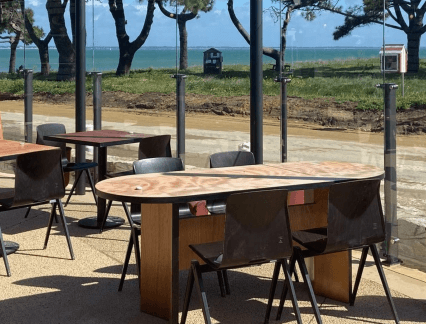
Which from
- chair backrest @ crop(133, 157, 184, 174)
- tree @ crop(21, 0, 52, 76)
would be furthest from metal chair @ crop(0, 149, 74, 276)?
tree @ crop(21, 0, 52, 76)

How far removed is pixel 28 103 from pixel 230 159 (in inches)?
198

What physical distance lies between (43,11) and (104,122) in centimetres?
174

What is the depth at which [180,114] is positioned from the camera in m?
8.52

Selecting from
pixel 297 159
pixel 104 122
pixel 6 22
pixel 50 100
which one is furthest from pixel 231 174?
pixel 6 22

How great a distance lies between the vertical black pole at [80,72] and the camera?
9.48m

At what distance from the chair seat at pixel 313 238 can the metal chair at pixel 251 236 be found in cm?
31

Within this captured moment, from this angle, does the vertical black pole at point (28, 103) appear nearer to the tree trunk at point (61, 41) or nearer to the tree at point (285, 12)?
the tree trunk at point (61, 41)

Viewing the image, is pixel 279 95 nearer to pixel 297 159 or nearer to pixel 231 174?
pixel 297 159

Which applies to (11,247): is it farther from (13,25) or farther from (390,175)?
(13,25)

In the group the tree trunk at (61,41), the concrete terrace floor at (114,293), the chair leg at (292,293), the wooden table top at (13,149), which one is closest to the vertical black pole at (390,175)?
the concrete terrace floor at (114,293)

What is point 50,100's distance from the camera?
10.2m

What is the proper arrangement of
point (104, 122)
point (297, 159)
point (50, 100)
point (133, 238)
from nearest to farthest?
→ 1. point (133, 238)
2. point (297, 159)
3. point (104, 122)
4. point (50, 100)

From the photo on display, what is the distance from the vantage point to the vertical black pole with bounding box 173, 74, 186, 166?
8.41 meters

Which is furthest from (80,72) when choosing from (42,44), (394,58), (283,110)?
(394,58)
